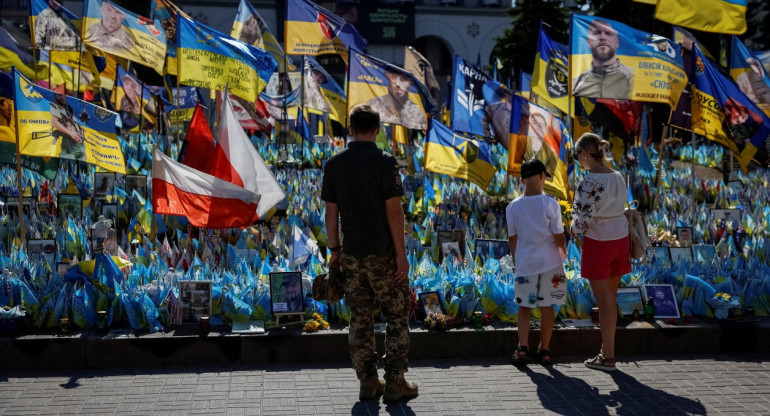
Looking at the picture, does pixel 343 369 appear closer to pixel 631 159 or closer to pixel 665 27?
pixel 631 159

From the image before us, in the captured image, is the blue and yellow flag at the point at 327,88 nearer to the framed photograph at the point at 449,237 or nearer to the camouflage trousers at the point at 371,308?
the framed photograph at the point at 449,237

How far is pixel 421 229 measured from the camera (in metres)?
9.83

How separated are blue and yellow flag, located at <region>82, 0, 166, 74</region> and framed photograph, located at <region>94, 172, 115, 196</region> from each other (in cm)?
178

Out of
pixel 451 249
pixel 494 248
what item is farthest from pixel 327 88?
pixel 494 248

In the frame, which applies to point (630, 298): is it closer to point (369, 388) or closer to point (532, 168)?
point (532, 168)

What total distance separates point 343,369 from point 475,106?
741 centimetres

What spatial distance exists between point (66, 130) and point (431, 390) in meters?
5.65

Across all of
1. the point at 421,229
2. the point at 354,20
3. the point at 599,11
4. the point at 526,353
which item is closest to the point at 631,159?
the point at 421,229

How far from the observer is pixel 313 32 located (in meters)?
13.8

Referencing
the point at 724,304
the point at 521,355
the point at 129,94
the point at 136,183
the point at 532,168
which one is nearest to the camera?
the point at 532,168

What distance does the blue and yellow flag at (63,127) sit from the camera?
8773 mm

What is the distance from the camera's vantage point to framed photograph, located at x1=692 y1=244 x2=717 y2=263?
8172mm

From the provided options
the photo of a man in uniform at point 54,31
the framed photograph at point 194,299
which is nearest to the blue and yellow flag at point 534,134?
the framed photograph at point 194,299

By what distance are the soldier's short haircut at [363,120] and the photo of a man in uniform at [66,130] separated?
16.8 feet
